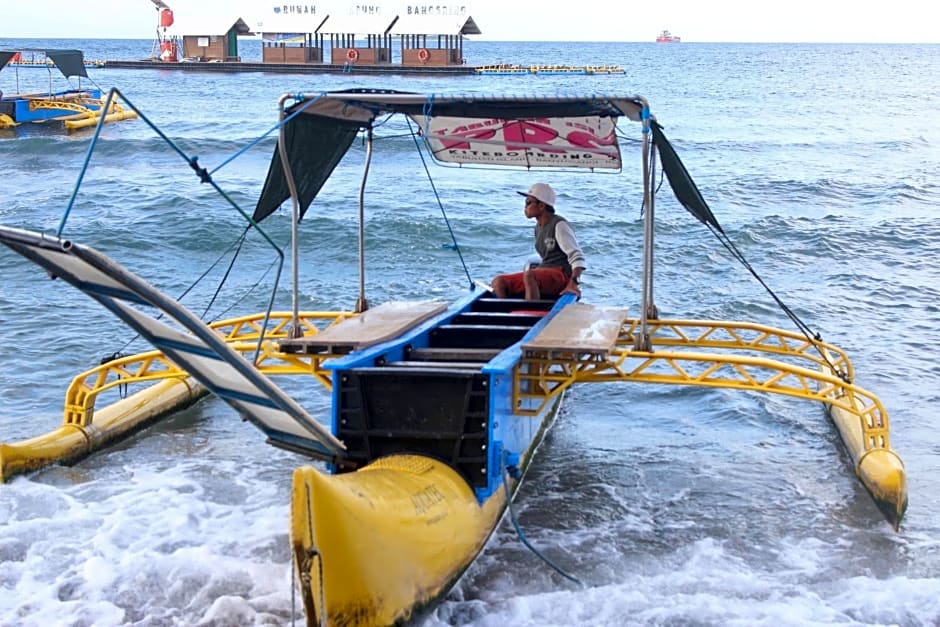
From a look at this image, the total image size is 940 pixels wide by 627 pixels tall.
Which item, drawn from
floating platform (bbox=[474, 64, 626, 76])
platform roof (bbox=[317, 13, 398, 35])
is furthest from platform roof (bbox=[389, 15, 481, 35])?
floating platform (bbox=[474, 64, 626, 76])

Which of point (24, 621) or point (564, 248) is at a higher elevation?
point (564, 248)

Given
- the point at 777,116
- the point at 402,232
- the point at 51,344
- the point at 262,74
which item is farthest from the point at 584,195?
the point at 262,74

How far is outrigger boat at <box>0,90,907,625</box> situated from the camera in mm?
5895

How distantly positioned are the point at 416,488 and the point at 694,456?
4405mm

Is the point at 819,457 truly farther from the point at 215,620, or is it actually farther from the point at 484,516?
the point at 215,620

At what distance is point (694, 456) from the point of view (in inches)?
416

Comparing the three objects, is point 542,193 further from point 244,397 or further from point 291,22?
point 291,22

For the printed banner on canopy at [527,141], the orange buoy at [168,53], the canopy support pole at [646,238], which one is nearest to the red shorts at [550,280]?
the printed banner on canopy at [527,141]

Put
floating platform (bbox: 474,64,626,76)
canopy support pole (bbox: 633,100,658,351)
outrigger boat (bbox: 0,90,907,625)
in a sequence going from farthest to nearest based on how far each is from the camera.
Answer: floating platform (bbox: 474,64,626,76)
canopy support pole (bbox: 633,100,658,351)
outrigger boat (bbox: 0,90,907,625)

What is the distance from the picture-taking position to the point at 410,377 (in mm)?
7602

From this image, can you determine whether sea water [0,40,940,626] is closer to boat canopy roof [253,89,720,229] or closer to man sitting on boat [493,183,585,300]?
boat canopy roof [253,89,720,229]

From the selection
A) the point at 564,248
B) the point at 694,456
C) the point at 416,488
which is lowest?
the point at 694,456

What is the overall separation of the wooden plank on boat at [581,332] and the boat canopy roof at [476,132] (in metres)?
1.24

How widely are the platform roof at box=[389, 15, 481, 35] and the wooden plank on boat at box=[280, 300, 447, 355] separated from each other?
222 feet
